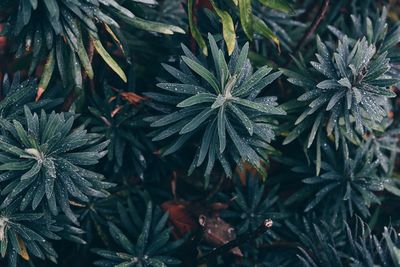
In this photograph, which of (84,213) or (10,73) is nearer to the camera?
(84,213)

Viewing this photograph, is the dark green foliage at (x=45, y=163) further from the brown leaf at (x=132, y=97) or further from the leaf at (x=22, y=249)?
the brown leaf at (x=132, y=97)

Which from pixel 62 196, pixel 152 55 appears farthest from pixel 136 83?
pixel 62 196

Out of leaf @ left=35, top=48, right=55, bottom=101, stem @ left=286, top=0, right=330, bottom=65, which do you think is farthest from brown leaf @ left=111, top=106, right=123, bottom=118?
stem @ left=286, top=0, right=330, bottom=65

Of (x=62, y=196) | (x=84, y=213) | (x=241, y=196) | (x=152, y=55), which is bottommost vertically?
(x=84, y=213)

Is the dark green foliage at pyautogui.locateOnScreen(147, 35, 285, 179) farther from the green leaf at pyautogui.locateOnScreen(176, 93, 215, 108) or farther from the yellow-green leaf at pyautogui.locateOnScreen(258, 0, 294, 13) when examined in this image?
the yellow-green leaf at pyautogui.locateOnScreen(258, 0, 294, 13)

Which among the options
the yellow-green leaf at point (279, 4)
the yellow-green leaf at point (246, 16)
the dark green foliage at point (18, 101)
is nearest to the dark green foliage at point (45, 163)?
the dark green foliage at point (18, 101)

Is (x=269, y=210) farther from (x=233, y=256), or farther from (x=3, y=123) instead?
(x=3, y=123)

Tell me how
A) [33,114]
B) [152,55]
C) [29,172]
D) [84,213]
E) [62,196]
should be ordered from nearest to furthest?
[29,172] → [62,196] → [33,114] → [84,213] → [152,55]

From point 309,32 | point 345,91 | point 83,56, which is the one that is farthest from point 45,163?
point 309,32
